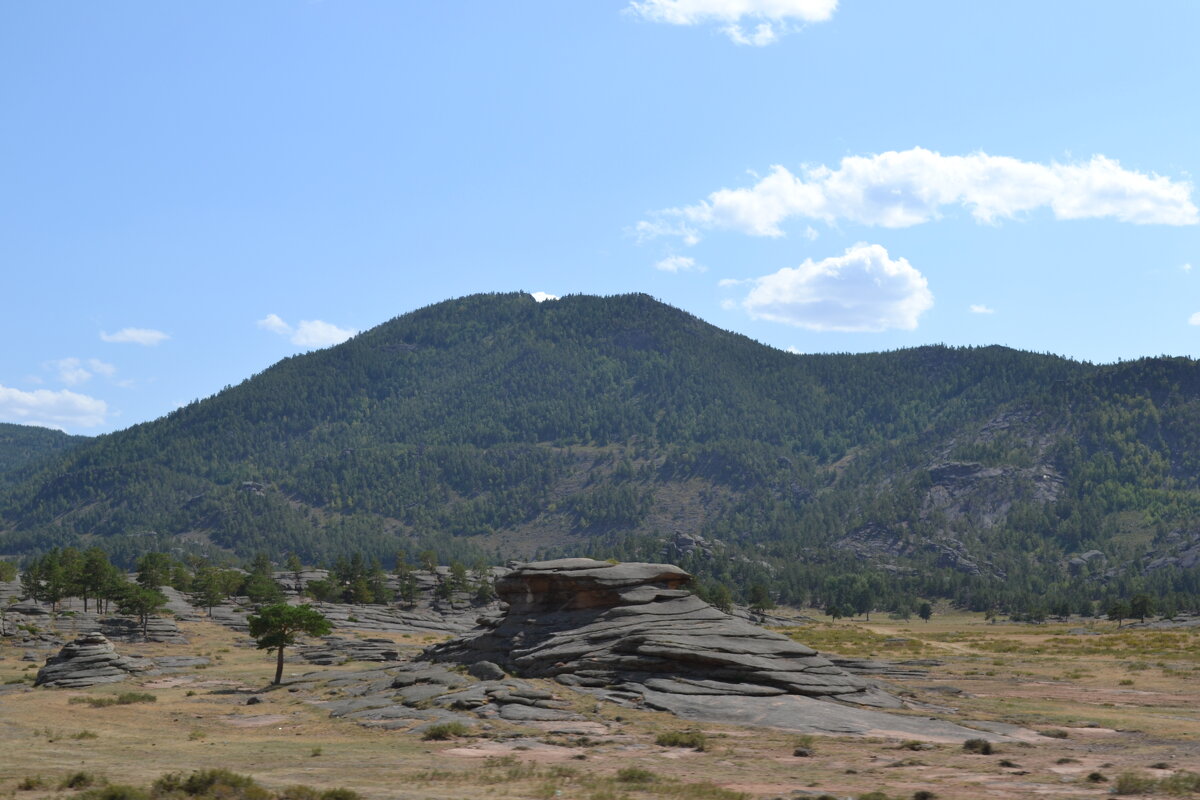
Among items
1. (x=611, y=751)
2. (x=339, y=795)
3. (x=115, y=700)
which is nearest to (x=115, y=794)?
(x=339, y=795)

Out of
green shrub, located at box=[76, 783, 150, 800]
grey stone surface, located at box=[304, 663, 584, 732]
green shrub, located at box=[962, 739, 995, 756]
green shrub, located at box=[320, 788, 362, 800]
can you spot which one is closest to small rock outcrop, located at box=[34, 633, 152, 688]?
grey stone surface, located at box=[304, 663, 584, 732]

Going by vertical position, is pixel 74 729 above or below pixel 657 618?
below

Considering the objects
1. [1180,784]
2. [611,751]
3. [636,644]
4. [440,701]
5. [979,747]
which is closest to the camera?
[1180,784]

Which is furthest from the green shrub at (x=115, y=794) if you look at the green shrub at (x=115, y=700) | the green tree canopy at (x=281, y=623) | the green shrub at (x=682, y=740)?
the green tree canopy at (x=281, y=623)

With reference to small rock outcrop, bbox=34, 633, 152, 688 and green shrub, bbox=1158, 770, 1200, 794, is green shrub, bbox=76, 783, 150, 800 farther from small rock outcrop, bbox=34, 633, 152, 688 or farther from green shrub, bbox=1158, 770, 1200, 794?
small rock outcrop, bbox=34, 633, 152, 688

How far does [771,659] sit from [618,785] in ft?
79.2

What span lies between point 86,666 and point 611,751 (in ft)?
159

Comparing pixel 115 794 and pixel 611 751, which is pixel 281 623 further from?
pixel 115 794

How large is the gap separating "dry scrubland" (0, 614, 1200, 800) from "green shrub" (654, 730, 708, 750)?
0.43ft

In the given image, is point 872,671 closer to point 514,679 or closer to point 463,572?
point 514,679

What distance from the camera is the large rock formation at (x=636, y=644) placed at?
52.6m

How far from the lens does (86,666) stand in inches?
2781

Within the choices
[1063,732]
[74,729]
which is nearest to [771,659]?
[1063,732]

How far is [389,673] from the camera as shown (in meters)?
62.4
